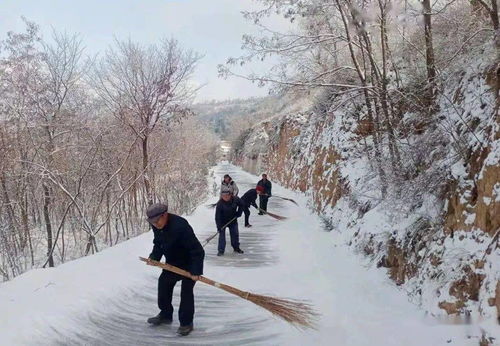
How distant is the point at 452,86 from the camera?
6.44 meters

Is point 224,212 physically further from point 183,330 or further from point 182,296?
point 183,330

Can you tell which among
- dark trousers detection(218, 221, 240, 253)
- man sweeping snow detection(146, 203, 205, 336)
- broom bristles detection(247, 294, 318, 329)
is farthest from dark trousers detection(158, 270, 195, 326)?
dark trousers detection(218, 221, 240, 253)

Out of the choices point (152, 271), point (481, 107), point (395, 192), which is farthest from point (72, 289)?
point (481, 107)

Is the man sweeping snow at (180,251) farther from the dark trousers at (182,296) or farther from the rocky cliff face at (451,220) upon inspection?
the rocky cliff face at (451,220)

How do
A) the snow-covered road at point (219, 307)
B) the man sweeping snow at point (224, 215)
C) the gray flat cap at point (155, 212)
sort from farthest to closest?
the man sweeping snow at point (224, 215) → the gray flat cap at point (155, 212) → the snow-covered road at point (219, 307)

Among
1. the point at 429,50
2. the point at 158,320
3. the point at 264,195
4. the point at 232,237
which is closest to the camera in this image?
the point at 158,320

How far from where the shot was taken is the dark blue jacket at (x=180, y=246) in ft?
15.1

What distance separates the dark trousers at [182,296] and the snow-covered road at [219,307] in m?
0.19

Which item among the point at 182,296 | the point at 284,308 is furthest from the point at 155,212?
the point at 284,308

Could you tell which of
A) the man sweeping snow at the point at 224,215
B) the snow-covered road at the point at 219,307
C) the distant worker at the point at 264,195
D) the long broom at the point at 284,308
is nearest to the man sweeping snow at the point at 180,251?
the long broom at the point at 284,308

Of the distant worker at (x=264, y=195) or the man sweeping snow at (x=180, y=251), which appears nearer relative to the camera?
the man sweeping snow at (x=180, y=251)

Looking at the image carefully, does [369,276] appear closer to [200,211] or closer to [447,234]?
[447,234]

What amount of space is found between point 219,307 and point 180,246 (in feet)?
4.62

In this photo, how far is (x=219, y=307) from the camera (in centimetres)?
560
